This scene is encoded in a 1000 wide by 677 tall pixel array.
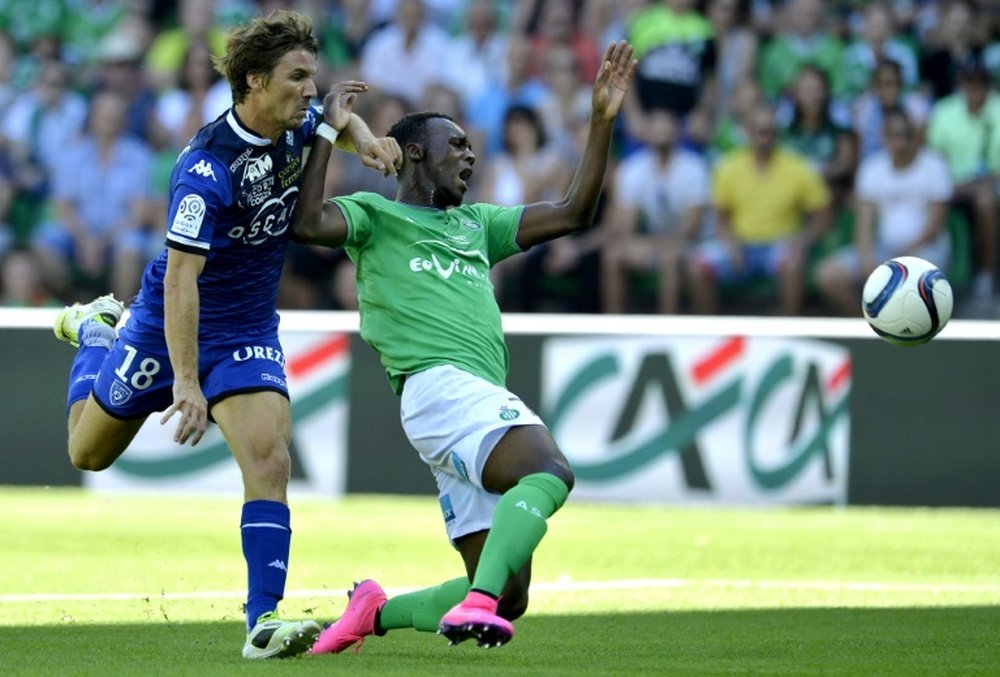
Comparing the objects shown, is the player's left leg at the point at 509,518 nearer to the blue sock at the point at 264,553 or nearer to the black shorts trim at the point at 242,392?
the blue sock at the point at 264,553

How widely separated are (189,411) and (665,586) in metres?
3.71

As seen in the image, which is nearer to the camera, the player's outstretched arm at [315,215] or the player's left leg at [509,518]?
the player's left leg at [509,518]

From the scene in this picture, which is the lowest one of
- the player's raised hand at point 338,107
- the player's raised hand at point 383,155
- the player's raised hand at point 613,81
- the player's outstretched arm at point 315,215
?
the player's outstretched arm at point 315,215

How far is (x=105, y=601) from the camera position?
8.39m

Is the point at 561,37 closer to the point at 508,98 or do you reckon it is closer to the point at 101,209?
the point at 508,98

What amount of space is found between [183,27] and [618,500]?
626 cm

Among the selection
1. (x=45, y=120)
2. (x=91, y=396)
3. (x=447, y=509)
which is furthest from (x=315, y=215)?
(x=45, y=120)

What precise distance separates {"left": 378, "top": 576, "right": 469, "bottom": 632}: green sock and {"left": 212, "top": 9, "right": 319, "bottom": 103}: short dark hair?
193cm

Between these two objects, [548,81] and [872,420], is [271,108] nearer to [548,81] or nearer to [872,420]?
[872,420]

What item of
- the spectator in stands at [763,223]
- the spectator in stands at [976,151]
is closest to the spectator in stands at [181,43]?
the spectator in stands at [763,223]

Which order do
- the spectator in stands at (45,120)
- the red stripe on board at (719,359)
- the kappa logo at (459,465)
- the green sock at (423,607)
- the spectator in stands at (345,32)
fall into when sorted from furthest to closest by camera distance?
the spectator in stands at (345,32) → the spectator in stands at (45,120) → the red stripe on board at (719,359) → the green sock at (423,607) → the kappa logo at (459,465)

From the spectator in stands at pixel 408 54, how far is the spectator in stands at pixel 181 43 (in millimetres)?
1377

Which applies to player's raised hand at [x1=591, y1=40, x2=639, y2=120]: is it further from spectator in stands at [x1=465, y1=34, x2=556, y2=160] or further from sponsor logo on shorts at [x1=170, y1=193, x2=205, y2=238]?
spectator in stands at [x1=465, y1=34, x2=556, y2=160]

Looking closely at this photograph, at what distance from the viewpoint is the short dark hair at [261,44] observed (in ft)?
21.3
